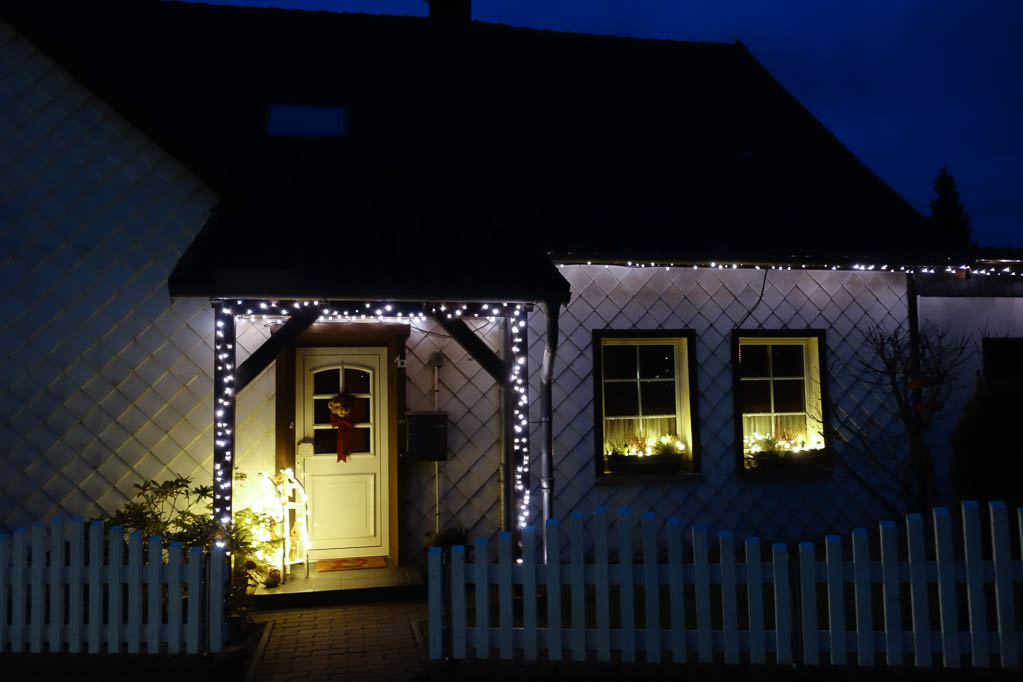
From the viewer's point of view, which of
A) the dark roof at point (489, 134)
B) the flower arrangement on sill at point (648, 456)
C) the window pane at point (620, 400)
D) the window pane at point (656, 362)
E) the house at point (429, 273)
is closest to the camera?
the house at point (429, 273)

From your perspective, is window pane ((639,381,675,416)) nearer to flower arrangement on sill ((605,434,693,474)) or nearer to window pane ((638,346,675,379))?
window pane ((638,346,675,379))

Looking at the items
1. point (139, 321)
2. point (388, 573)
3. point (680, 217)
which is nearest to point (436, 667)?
point (388, 573)

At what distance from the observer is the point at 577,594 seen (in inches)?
175

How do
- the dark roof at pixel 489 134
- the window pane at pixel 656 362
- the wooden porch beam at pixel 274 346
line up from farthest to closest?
the window pane at pixel 656 362 < the dark roof at pixel 489 134 < the wooden porch beam at pixel 274 346

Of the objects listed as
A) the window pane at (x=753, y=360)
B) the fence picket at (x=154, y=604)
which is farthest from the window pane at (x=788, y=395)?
the fence picket at (x=154, y=604)

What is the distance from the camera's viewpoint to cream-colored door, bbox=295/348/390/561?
7145 millimetres

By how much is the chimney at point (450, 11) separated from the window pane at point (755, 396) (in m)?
6.10

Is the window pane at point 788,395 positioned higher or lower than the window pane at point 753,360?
lower

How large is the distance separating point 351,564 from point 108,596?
2.63 m

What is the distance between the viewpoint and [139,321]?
6426 millimetres

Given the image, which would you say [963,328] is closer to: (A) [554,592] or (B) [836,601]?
(B) [836,601]

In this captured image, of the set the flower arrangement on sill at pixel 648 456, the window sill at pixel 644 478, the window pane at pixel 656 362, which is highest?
the window pane at pixel 656 362

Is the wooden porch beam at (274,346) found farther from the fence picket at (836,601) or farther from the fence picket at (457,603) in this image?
the fence picket at (836,601)

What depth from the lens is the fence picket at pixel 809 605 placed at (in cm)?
433
